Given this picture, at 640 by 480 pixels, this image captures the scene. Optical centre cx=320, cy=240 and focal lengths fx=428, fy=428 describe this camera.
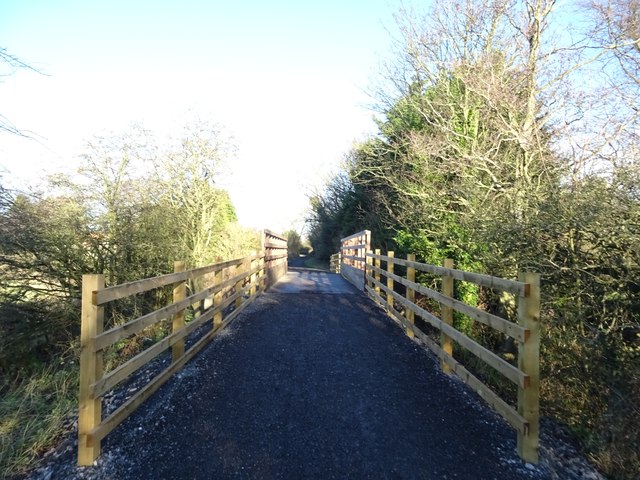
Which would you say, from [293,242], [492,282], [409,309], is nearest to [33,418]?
[492,282]

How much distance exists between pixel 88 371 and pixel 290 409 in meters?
1.62

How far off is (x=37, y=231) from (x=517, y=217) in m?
6.69

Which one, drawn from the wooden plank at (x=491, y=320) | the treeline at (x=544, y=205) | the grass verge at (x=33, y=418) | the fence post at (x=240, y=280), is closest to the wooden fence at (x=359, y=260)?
the treeline at (x=544, y=205)

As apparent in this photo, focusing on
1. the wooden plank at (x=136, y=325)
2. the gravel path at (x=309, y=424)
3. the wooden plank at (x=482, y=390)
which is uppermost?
the wooden plank at (x=136, y=325)

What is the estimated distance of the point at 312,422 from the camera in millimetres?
3441

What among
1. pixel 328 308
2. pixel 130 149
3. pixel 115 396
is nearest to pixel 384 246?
pixel 328 308

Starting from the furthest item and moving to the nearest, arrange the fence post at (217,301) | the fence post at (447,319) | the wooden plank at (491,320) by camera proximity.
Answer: the fence post at (217,301)
the fence post at (447,319)
the wooden plank at (491,320)

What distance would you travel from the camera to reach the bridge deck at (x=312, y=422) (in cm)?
287

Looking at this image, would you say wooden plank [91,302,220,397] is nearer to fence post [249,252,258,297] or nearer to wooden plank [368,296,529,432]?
wooden plank [368,296,529,432]

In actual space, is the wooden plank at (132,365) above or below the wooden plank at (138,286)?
below

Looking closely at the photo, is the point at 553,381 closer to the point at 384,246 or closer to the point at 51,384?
the point at 51,384

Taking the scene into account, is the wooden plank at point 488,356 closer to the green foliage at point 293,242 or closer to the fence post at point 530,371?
the fence post at point 530,371

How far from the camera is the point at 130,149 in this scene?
32.3 ft

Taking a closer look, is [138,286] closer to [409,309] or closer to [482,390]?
[482,390]
